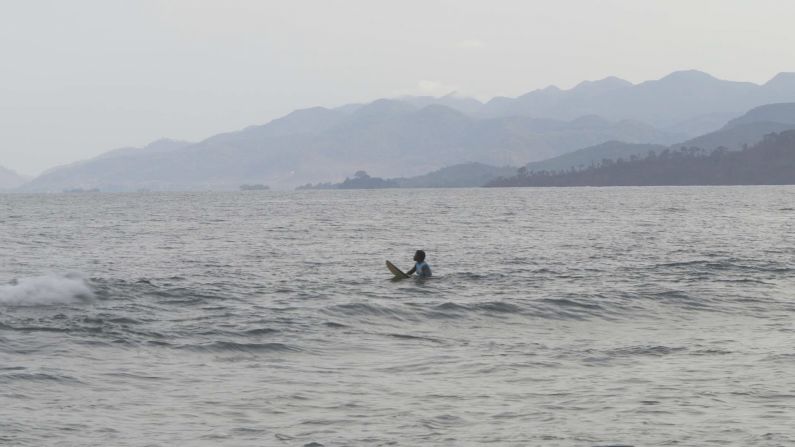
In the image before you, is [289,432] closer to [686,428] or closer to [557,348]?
[686,428]

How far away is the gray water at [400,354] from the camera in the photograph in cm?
1498

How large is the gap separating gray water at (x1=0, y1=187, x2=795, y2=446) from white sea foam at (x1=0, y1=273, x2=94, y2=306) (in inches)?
4.0

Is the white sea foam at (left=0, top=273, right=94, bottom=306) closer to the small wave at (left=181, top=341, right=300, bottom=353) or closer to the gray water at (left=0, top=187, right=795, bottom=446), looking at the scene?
the gray water at (left=0, top=187, right=795, bottom=446)

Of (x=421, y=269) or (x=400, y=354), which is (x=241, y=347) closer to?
(x=400, y=354)

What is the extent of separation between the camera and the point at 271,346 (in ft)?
74.9

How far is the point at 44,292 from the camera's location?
31141mm

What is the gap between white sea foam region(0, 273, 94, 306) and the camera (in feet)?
98.5

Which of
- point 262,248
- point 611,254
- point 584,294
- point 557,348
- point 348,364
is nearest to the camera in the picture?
point 348,364

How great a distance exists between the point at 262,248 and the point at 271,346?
3748cm

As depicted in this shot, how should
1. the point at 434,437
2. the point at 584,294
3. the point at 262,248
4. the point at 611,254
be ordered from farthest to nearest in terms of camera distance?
the point at 262,248
the point at 611,254
the point at 584,294
the point at 434,437

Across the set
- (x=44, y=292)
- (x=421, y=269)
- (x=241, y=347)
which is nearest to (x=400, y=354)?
(x=241, y=347)

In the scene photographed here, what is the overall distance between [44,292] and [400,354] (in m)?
15.1

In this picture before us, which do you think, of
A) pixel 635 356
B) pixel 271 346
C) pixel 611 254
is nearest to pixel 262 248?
pixel 611 254

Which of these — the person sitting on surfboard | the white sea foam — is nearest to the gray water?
the white sea foam
